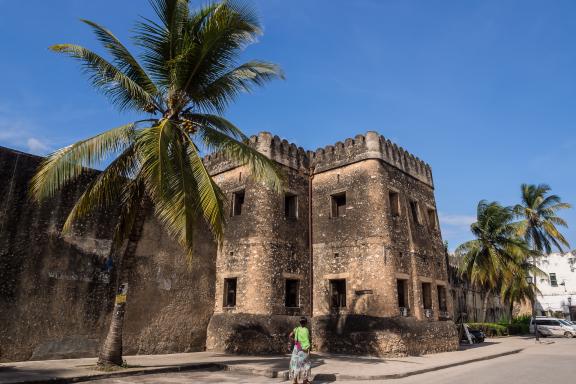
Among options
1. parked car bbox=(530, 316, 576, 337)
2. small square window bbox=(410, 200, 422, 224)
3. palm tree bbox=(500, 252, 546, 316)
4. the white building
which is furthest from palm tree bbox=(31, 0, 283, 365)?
the white building

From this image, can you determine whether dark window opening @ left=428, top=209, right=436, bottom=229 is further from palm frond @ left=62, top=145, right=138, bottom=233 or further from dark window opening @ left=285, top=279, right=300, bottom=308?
palm frond @ left=62, top=145, right=138, bottom=233

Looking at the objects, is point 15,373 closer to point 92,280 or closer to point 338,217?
A: point 92,280

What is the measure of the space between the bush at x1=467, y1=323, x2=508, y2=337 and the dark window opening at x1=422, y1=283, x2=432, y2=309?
1385cm

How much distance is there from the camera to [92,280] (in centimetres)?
1248

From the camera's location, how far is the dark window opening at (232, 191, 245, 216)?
17.2 m

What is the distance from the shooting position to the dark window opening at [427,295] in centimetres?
1677

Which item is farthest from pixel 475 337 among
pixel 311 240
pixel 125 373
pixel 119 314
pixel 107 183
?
pixel 107 183

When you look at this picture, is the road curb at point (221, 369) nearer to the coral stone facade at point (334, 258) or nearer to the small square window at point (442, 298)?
the coral stone facade at point (334, 258)

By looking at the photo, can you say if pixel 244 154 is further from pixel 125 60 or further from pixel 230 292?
pixel 230 292

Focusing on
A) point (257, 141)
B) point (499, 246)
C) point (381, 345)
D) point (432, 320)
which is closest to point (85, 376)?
point (381, 345)

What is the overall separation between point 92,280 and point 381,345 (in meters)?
9.61

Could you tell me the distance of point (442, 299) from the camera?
703 inches

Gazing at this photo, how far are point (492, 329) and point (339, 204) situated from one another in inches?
759

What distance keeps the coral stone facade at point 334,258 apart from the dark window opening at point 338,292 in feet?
0.13
